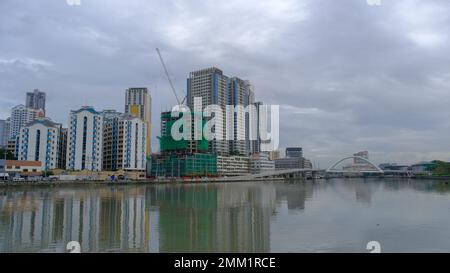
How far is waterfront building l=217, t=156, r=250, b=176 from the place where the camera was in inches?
2650

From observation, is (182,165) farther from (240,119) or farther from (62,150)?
(240,119)

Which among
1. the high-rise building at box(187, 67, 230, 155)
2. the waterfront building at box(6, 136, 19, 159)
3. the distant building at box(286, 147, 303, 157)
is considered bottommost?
the waterfront building at box(6, 136, 19, 159)

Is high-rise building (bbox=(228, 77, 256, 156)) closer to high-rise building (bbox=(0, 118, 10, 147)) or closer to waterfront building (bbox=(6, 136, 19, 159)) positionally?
waterfront building (bbox=(6, 136, 19, 159))

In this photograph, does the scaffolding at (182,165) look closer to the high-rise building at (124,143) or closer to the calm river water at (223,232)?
the high-rise building at (124,143)

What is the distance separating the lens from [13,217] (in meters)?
11.8

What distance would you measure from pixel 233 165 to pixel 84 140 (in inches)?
1281

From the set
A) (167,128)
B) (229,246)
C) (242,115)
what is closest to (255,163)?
(242,115)

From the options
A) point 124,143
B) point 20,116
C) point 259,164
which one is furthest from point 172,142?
point 20,116

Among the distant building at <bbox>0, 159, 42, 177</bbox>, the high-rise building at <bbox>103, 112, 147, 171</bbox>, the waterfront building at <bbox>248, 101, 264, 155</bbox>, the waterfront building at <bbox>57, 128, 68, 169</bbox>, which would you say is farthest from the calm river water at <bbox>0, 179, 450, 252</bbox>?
the waterfront building at <bbox>248, 101, 264, 155</bbox>

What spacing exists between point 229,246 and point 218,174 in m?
58.1

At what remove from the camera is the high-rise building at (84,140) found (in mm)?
45219

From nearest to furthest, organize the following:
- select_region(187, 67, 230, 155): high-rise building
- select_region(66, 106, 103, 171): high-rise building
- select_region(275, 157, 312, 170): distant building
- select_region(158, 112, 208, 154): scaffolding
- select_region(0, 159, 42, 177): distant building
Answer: select_region(0, 159, 42, 177): distant building, select_region(66, 106, 103, 171): high-rise building, select_region(158, 112, 208, 154): scaffolding, select_region(187, 67, 230, 155): high-rise building, select_region(275, 157, 312, 170): distant building

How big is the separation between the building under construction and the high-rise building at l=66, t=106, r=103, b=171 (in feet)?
50.7
